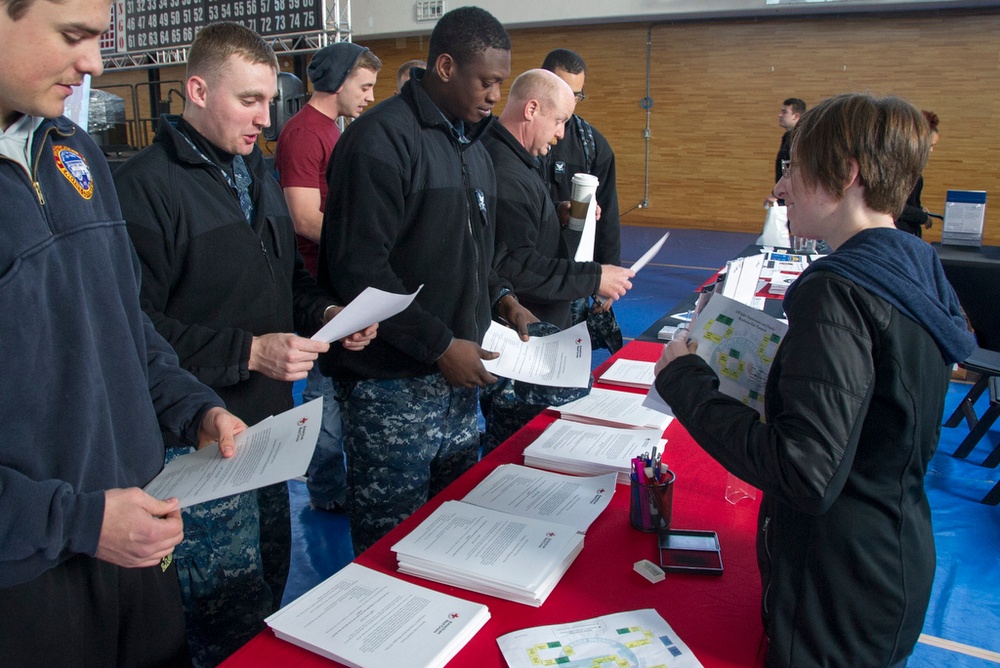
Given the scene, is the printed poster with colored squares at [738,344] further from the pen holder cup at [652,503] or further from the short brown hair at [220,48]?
the short brown hair at [220,48]

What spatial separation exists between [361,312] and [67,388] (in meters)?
0.54

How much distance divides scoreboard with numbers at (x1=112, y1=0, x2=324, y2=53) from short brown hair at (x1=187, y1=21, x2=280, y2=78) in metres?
6.95

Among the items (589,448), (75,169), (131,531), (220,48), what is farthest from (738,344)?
(220,48)

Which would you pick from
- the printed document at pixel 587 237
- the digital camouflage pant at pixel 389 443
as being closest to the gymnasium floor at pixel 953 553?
the digital camouflage pant at pixel 389 443

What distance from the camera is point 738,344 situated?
3.67 ft

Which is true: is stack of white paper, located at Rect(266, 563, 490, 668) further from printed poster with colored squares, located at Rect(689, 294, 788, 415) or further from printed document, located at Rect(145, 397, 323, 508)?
printed poster with colored squares, located at Rect(689, 294, 788, 415)

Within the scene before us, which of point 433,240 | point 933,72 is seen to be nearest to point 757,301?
point 433,240

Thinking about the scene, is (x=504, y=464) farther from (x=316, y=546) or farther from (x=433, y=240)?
(x=316, y=546)

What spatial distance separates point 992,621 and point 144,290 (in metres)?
2.44

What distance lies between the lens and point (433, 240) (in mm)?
A: 1825

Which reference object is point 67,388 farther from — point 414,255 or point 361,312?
point 414,255

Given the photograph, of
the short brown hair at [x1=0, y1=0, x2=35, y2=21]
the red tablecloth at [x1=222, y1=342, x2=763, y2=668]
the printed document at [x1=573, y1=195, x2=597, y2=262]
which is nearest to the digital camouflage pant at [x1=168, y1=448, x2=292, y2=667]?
the red tablecloth at [x1=222, y1=342, x2=763, y2=668]

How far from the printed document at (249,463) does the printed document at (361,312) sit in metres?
0.16

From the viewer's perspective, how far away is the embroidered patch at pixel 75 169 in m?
1.00
